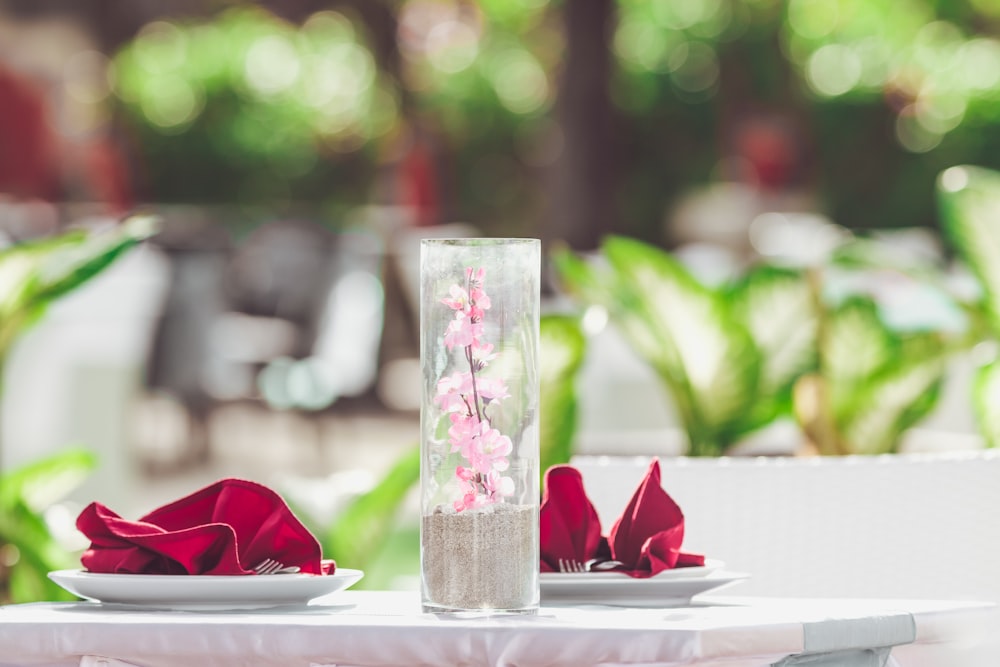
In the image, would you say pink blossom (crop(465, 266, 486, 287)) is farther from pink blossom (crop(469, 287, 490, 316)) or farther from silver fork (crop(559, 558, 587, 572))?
silver fork (crop(559, 558, 587, 572))

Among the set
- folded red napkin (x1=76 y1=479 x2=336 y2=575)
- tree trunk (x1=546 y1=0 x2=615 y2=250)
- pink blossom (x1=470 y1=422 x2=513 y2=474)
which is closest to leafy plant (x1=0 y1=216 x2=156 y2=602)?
folded red napkin (x1=76 y1=479 x2=336 y2=575)

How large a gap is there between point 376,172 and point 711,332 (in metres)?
13.3

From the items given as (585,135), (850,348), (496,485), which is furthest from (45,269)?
(585,135)

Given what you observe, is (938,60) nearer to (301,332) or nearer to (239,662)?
(301,332)

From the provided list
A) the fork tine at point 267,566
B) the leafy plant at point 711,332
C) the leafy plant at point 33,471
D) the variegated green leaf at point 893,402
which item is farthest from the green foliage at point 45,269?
the variegated green leaf at point 893,402

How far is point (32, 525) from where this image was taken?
2.41 m

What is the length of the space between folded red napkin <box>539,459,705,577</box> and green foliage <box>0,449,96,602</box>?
3.55 ft

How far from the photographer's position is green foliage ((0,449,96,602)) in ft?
7.81

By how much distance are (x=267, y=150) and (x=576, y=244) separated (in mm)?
7110

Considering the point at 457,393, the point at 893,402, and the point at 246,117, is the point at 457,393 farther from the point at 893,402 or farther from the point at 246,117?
the point at 246,117

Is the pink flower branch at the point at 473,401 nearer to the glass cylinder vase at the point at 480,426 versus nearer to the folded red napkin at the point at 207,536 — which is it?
the glass cylinder vase at the point at 480,426

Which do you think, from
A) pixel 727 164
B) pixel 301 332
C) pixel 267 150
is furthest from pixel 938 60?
pixel 301 332

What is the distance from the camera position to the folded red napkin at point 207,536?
1412 mm

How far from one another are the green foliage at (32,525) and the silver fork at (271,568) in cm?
101
